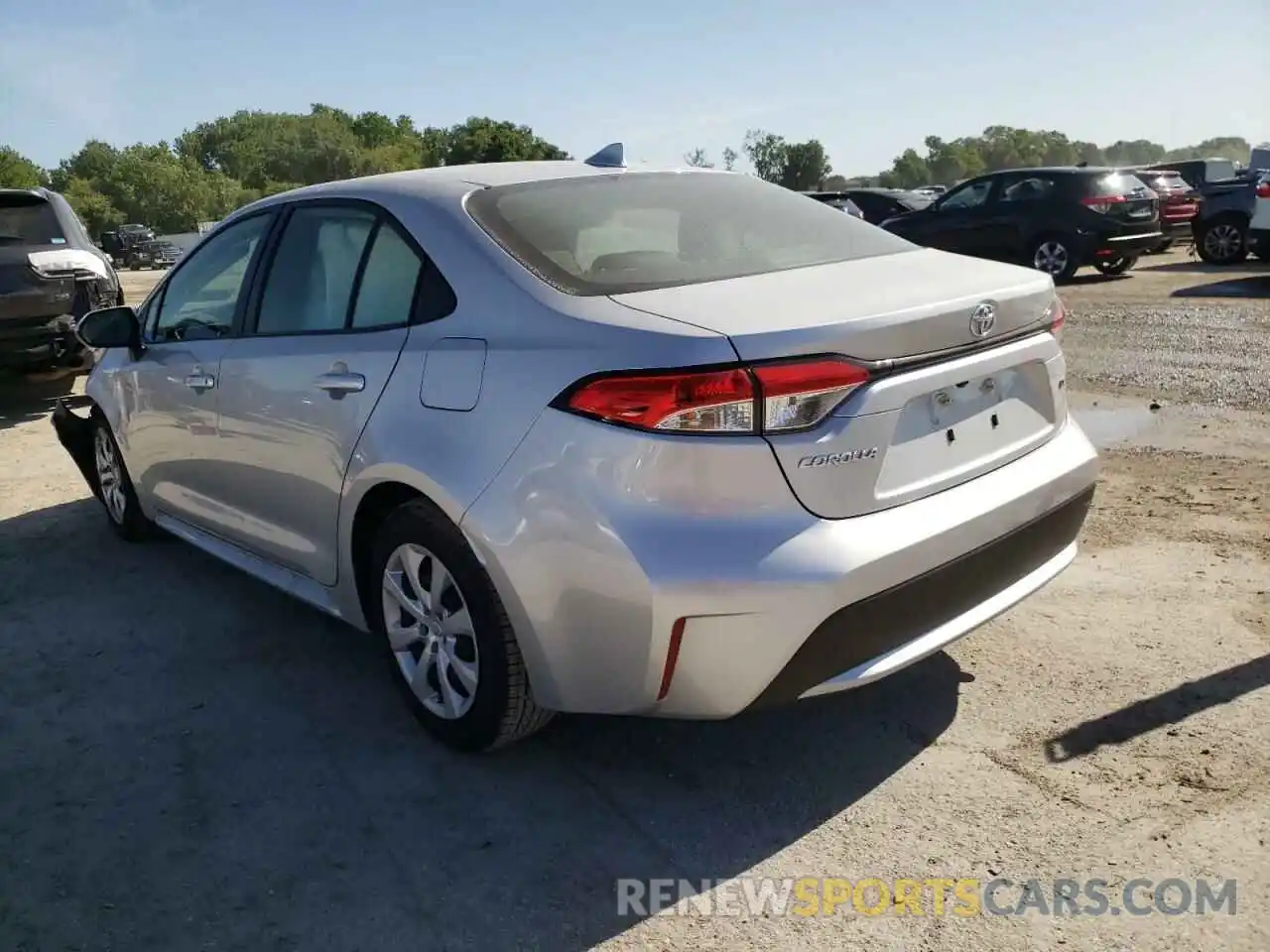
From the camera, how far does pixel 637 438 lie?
7.97ft

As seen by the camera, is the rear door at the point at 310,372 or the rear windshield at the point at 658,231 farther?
the rear door at the point at 310,372

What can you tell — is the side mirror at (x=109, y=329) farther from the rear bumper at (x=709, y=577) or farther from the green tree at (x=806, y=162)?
the green tree at (x=806, y=162)

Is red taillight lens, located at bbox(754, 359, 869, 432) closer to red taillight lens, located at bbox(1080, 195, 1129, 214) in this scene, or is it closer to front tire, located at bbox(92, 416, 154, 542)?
front tire, located at bbox(92, 416, 154, 542)

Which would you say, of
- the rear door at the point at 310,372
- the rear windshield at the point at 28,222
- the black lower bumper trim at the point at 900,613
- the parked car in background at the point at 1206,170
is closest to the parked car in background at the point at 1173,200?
the parked car in background at the point at 1206,170

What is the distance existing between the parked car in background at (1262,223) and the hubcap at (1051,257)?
7.14 feet

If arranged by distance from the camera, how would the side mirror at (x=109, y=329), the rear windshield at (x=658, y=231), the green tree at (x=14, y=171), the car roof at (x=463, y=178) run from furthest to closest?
the green tree at (x=14, y=171) → the side mirror at (x=109, y=329) → the car roof at (x=463, y=178) → the rear windshield at (x=658, y=231)

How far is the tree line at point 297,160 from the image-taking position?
289 ft

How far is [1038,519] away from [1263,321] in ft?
27.1

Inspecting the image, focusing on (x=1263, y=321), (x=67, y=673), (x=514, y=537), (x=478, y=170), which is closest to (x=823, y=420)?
(x=514, y=537)

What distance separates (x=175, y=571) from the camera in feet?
16.0

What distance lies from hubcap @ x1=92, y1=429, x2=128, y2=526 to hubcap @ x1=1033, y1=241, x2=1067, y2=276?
40.2 feet

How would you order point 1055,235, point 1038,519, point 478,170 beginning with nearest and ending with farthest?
point 1038,519 → point 478,170 → point 1055,235

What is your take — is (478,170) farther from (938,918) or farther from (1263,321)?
(1263,321)

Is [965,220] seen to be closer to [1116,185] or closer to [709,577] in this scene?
[1116,185]
